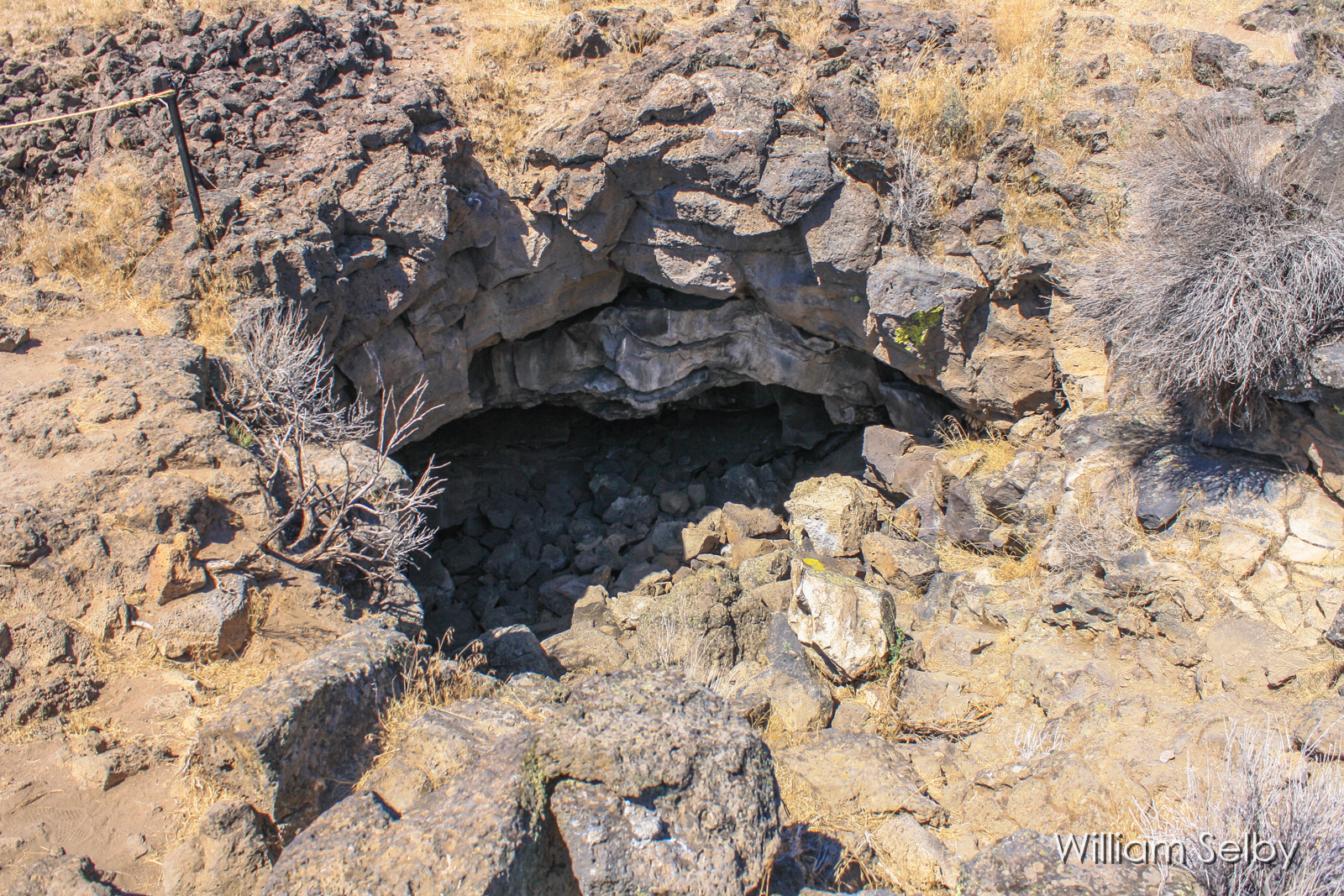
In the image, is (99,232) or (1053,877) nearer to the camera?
(1053,877)

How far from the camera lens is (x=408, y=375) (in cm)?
715

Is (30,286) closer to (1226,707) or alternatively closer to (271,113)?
(271,113)

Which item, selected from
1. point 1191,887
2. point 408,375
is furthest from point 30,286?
point 1191,887

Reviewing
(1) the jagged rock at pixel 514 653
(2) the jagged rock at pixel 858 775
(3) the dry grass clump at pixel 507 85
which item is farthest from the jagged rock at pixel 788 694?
(3) the dry grass clump at pixel 507 85

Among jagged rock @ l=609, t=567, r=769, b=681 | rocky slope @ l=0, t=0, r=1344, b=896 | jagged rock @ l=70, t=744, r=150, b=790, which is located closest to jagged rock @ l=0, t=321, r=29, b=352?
rocky slope @ l=0, t=0, r=1344, b=896

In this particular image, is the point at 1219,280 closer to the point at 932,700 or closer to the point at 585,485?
the point at 932,700

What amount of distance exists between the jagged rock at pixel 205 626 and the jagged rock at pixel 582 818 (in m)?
1.71

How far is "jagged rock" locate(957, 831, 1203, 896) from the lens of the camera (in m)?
2.55

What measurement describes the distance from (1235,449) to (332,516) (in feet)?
18.3

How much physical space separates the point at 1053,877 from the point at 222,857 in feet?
9.41

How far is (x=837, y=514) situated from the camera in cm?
757

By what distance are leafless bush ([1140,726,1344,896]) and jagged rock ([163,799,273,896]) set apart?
3249mm

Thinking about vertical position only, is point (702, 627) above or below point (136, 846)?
below

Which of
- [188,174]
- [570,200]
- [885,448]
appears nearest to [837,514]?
[885,448]
